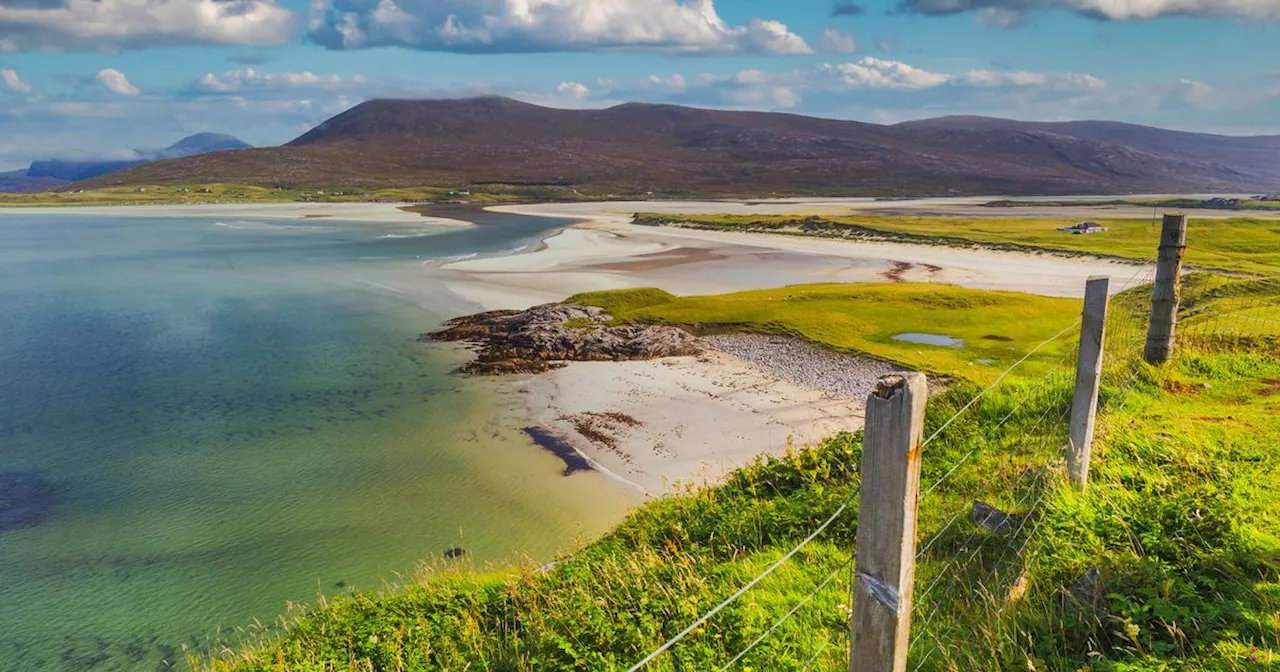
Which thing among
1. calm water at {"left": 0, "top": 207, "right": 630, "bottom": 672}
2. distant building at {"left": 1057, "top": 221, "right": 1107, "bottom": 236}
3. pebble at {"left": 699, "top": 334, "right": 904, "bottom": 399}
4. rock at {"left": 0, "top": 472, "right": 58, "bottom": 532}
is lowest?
rock at {"left": 0, "top": 472, "right": 58, "bottom": 532}

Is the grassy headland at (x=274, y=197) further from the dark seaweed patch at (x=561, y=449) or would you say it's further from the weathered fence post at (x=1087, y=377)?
the weathered fence post at (x=1087, y=377)

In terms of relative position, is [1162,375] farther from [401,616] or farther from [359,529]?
[359,529]

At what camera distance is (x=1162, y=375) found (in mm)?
13094

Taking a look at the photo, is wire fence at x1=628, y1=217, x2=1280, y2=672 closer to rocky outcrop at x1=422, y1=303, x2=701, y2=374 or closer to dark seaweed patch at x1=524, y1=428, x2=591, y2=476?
dark seaweed patch at x1=524, y1=428, x2=591, y2=476

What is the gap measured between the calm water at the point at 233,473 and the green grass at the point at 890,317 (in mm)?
12904

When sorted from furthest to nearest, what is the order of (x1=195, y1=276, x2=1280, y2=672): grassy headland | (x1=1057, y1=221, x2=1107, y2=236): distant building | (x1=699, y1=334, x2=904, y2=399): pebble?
(x1=1057, y1=221, x2=1107, y2=236): distant building, (x1=699, y1=334, x2=904, y2=399): pebble, (x1=195, y1=276, x2=1280, y2=672): grassy headland

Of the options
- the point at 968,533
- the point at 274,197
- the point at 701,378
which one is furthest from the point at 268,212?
the point at 968,533

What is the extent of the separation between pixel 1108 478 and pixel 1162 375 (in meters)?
6.18

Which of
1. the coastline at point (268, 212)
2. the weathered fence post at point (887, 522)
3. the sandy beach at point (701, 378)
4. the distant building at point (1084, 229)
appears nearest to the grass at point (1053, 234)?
the distant building at point (1084, 229)

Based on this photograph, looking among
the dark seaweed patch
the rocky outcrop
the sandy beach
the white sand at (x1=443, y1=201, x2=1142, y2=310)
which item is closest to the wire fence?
Answer: the sandy beach

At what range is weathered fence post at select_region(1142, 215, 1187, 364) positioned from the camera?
12484 mm

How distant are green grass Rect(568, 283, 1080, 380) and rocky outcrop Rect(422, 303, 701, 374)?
2937mm

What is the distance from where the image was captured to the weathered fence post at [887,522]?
3416 mm

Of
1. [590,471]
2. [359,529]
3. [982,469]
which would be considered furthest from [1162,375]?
[359,529]
